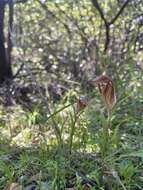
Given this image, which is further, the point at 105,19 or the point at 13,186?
the point at 105,19

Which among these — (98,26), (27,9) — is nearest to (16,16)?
(27,9)

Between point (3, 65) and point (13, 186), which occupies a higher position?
point (3, 65)

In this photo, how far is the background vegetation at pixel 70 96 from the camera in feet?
7.00

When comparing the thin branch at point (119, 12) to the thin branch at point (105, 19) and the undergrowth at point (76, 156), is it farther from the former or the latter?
the undergrowth at point (76, 156)

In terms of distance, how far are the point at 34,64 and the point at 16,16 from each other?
1.68 ft

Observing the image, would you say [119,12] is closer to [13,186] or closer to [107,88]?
[107,88]

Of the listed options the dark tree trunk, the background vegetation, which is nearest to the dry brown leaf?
the background vegetation

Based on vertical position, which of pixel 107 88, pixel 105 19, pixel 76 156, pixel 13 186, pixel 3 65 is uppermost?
pixel 105 19

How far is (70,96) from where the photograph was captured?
3400 millimetres

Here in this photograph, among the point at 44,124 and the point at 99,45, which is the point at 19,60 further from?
the point at 44,124

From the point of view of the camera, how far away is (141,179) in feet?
6.76

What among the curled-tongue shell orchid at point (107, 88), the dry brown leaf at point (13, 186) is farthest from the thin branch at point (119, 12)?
the dry brown leaf at point (13, 186)

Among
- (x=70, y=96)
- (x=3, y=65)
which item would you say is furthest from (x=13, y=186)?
(x=3, y=65)

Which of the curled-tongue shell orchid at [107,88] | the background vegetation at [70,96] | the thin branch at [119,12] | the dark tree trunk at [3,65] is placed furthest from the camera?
the dark tree trunk at [3,65]
